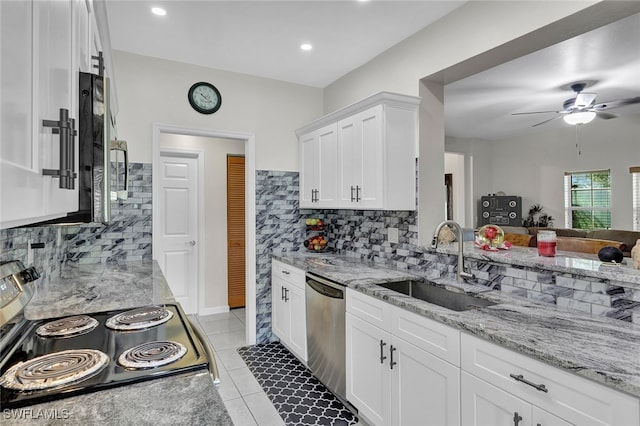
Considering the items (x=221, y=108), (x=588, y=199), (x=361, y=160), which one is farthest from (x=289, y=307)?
(x=588, y=199)

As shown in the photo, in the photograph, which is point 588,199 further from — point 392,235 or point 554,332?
point 554,332

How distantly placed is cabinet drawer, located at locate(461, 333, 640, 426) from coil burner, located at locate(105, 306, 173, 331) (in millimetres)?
1311

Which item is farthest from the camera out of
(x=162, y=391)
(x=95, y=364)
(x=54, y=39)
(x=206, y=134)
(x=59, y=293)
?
(x=206, y=134)

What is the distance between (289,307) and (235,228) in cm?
181

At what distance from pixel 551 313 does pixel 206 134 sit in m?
3.04

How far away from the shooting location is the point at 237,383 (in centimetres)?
281

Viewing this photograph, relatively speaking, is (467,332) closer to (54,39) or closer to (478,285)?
(478,285)

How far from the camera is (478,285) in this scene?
2281 mm

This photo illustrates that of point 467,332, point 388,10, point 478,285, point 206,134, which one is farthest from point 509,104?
→ point 467,332

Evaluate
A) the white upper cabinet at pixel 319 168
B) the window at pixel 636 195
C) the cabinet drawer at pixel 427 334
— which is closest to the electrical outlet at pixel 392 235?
the white upper cabinet at pixel 319 168

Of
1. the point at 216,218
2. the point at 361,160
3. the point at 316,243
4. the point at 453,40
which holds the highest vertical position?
the point at 453,40

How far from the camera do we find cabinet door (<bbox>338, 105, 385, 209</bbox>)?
2.68 m

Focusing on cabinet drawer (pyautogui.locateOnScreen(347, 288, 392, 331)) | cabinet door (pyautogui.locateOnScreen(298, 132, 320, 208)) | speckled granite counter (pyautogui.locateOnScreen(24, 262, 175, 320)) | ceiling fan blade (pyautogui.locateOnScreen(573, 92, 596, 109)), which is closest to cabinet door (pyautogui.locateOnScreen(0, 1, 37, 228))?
speckled granite counter (pyautogui.locateOnScreen(24, 262, 175, 320))

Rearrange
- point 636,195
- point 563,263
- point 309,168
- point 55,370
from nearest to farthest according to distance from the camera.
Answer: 1. point 55,370
2. point 563,263
3. point 309,168
4. point 636,195
